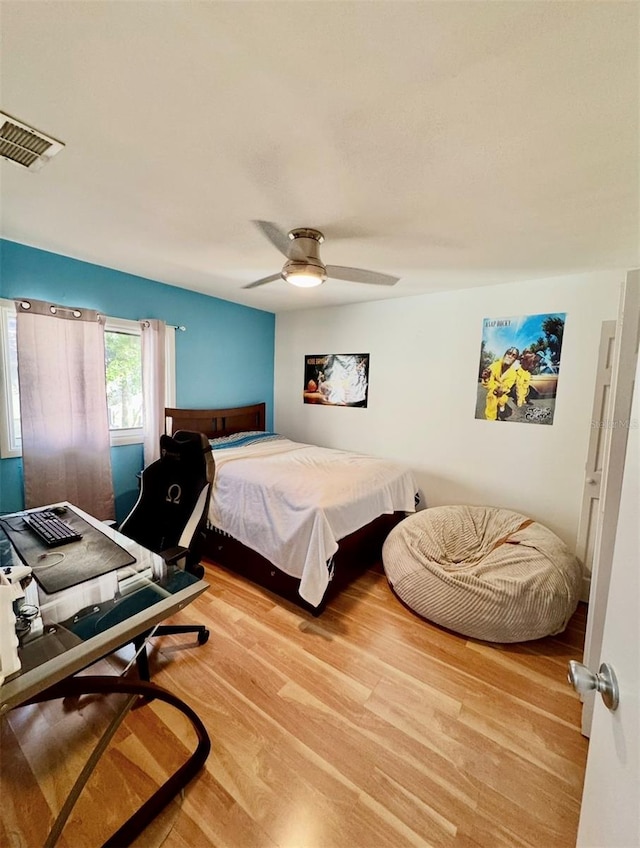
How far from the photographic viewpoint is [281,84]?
39.2 inches

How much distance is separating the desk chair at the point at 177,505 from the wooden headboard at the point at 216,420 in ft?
4.25

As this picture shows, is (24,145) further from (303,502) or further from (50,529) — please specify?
(303,502)

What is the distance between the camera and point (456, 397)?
3.15 metres

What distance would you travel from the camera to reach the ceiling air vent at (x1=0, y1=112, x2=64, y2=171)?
47.8 inches

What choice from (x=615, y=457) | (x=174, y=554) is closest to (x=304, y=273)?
(x=174, y=554)

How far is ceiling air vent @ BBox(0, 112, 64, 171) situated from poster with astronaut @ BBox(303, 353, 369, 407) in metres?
2.89

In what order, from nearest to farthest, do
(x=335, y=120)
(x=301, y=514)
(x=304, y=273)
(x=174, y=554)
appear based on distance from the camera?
(x=335, y=120), (x=174, y=554), (x=304, y=273), (x=301, y=514)

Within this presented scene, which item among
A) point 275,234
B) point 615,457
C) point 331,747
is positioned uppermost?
point 275,234

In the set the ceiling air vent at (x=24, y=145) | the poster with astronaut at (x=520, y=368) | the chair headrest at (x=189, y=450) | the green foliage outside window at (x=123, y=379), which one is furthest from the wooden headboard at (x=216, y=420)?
the poster with astronaut at (x=520, y=368)

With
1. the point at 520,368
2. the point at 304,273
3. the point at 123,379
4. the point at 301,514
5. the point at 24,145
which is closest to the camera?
the point at 24,145

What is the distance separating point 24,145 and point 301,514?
2.18 m

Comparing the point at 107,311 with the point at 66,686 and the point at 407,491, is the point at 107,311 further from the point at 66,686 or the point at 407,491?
the point at 407,491

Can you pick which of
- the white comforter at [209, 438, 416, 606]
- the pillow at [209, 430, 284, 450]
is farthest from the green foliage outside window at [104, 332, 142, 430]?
the white comforter at [209, 438, 416, 606]

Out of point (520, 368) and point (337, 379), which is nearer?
point (520, 368)
